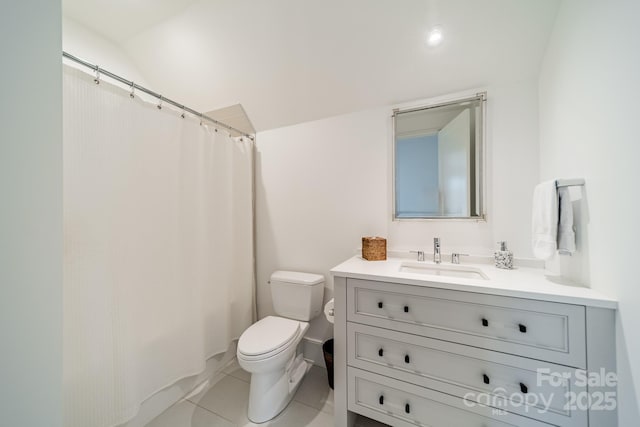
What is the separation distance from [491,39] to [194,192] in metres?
2.01

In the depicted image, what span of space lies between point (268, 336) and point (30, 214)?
4.10 feet

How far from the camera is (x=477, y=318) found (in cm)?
96

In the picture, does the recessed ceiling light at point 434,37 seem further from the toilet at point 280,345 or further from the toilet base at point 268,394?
the toilet base at point 268,394

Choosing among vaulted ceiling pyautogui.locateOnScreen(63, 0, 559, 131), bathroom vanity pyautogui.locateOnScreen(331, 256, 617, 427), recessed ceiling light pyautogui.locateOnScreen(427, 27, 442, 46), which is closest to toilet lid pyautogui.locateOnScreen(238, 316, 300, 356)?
bathroom vanity pyautogui.locateOnScreen(331, 256, 617, 427)

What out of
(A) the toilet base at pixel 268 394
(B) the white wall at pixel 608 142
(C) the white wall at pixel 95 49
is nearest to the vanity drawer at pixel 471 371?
(B) the white wall at pixel 608 142

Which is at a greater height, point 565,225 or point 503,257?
point 565,225

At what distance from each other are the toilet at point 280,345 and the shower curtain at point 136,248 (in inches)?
16.5

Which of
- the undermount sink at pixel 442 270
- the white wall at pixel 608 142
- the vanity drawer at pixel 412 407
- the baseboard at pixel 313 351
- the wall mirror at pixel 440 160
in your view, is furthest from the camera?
the baseboard at pixel 313 351

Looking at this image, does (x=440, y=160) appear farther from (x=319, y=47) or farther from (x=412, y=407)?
A: (x=412, y=407)

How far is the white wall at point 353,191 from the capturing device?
133 cm

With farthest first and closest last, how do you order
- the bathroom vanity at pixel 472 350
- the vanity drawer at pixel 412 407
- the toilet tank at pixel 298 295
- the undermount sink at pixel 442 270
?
the toilet tank at pixel 298 295 < the undermount sink at pixel 442 270 < the vanity drawer at pixel 412 407 < the bathroom vanity at pixel 472 350

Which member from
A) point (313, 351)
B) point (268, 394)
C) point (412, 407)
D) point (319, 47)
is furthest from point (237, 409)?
point (319, 47)

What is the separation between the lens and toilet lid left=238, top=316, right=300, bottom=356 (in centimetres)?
129

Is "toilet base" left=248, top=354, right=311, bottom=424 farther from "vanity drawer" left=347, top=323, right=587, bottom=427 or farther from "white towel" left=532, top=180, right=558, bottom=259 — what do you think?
"white towel" left=532, top=180, right=558, bottom=259
